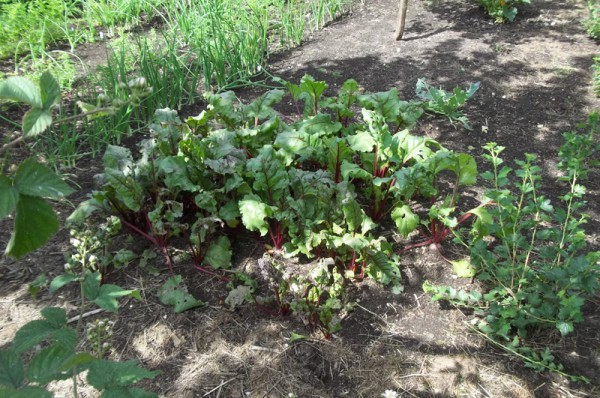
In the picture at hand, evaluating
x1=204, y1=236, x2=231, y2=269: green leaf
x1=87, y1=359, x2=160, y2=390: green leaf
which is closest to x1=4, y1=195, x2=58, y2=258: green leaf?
x1=87, y1=359, x2=160, y2=390: green leaf

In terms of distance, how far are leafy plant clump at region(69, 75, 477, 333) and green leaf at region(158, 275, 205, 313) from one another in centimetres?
15

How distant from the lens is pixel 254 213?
2572 millimetres

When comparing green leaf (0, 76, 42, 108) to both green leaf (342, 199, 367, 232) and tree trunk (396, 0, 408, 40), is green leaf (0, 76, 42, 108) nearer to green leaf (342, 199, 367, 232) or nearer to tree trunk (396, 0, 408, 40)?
green leaf (342, 199, 367, 232)

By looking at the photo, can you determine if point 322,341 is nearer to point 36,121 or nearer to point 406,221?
point 406,221

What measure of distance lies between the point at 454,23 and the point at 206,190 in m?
3.89

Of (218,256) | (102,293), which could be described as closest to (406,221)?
(218,256)

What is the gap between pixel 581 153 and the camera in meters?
2.65

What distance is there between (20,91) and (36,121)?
0.23 feet

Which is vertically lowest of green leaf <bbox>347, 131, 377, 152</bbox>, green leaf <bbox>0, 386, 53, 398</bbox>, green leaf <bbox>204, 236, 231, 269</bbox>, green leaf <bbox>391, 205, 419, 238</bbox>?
green leaf <bbox>204, 236, 231, 269</bbox>

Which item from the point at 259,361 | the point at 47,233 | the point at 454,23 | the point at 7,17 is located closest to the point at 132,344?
the point at 259,361

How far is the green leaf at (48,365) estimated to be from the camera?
107cm

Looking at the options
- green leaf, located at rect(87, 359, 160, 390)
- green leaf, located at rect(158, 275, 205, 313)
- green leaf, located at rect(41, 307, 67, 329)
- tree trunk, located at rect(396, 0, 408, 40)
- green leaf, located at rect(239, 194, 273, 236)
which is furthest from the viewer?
tree trunk, located at rect(396, 0, 408, 40)

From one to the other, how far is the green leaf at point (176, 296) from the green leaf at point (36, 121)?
5.05ft

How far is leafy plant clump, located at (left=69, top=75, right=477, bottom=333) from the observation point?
2578 millimetres
